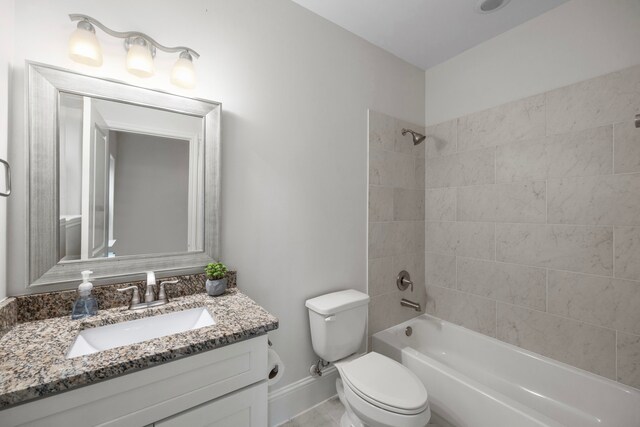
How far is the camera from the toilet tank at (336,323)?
5.32 feet

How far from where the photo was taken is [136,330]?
108 centimetres

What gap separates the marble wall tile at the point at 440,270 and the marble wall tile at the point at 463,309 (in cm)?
5

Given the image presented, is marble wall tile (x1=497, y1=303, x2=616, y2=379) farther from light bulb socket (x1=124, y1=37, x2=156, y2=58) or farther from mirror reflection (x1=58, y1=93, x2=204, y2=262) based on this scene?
light bulb socket (x1=124, y1=37, x2=156, y2=58)

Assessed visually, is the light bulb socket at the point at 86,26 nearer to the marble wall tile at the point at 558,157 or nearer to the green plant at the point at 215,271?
the green plant at the point at 215,271

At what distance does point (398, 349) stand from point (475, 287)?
2.68 feet

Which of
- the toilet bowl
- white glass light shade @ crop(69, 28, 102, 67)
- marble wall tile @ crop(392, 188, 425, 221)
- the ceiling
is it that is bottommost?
the toilet bowl

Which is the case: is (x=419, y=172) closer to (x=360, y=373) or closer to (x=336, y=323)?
(x=336, y=323)

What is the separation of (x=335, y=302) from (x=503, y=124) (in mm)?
1744

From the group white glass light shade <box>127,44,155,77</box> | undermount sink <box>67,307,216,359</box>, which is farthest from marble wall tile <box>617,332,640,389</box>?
white glass light shade <box>127,44,155,77</box>

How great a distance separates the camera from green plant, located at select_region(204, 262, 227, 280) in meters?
1.30

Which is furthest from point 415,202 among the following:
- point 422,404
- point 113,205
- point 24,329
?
point 24,329

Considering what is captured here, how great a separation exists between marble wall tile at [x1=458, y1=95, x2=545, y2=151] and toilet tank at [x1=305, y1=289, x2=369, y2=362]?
1.50 meters

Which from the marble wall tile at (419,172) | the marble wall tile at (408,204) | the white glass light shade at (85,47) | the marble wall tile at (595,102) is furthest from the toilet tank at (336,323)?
the marble wall tile at (595,102)

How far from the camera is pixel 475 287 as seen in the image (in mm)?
2084
